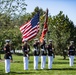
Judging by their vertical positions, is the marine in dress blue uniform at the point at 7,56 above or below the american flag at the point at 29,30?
below

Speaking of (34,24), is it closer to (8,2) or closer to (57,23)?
(8,2)

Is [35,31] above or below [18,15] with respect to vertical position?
below

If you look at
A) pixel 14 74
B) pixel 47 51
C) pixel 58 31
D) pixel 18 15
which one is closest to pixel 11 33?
pixel 18 15

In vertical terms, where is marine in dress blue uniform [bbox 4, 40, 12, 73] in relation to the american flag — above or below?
below

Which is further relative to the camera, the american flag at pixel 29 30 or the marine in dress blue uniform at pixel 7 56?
the american flag at pixel 29 30

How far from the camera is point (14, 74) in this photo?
20516 mm

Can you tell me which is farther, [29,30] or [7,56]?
[29,30]

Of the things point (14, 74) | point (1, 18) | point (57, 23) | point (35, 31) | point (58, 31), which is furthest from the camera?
point (57, 23)

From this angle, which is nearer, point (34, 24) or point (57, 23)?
point (34, 24)

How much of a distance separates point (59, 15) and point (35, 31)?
3587 centimetres

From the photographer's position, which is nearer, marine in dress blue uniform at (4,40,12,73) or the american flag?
marine in dress blue uniform at (4,40,12,73)

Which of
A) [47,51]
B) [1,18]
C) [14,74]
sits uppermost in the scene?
[1,18]

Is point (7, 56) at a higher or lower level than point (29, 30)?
lower

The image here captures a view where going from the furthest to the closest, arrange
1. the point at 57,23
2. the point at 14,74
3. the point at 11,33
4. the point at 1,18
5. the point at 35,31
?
the point at 57,23 < the point at 11,33 < the point at 1,18 < the point at 35,31 < the point at 14,74
